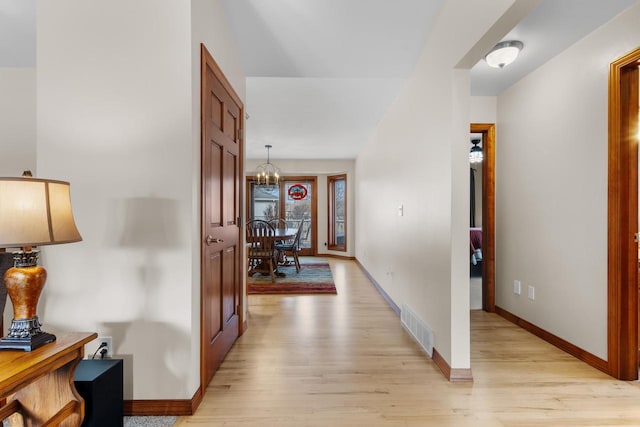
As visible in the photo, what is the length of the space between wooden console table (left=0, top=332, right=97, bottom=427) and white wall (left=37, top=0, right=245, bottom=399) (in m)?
0.47

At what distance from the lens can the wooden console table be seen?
108cm

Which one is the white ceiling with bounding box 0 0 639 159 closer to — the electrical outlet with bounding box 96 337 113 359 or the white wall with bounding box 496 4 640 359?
the white wall with bounding box 496 4 640 359

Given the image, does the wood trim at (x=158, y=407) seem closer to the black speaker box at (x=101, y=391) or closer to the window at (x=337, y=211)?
the black speaker box at (x=101, y=391)

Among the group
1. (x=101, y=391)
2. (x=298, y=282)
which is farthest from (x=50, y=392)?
(x=298, y=282)

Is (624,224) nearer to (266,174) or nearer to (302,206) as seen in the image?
(266,174)

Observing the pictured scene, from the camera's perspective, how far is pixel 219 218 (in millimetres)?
2205

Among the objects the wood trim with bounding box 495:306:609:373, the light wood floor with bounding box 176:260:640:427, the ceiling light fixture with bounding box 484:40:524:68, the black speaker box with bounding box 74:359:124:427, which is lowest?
the light wood floor with bounding box 176:260:640:427

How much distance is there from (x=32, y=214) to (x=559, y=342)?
3.39 meters

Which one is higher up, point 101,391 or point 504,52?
point 504,52

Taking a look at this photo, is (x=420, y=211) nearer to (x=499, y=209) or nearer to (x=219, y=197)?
(x=499, y=209)

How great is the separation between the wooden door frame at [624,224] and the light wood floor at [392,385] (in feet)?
0.61

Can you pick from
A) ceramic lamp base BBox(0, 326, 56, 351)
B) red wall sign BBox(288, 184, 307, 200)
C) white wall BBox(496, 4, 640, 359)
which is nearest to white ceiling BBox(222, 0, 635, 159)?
white wall BBox(496, 4, 640, 359)

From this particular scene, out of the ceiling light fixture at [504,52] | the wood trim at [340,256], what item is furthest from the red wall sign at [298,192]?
the ceiling light fixture at [504,52]

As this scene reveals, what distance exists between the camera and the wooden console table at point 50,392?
42.6 inches
